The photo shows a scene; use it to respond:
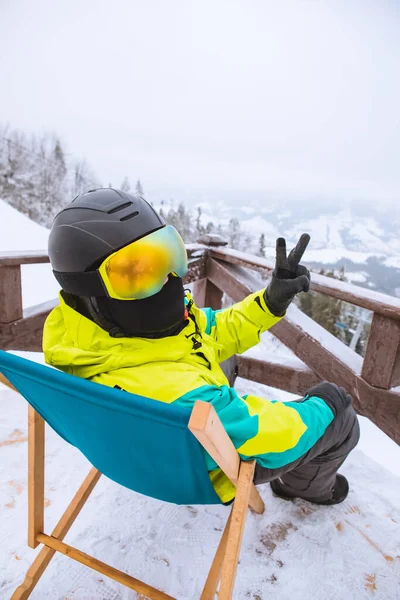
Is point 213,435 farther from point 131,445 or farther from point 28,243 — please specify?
point 28,243

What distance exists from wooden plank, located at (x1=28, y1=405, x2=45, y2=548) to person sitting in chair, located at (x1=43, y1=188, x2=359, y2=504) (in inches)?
14.0

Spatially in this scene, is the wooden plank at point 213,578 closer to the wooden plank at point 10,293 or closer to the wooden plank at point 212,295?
the wooden plank at point 10,293

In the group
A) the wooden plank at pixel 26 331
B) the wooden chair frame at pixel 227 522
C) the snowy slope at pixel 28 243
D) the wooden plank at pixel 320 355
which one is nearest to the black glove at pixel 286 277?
the wooden plank at pixel 320 355

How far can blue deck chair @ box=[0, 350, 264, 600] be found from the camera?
878 millimetres

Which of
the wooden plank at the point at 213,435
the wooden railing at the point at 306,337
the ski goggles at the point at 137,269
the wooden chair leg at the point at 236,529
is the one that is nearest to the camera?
the wooden plank at the point at 213,435

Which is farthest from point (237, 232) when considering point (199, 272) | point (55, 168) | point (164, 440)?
point (164, 440)

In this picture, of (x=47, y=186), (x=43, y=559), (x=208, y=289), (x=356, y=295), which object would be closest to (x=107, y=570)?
→ (x=43, y=559)

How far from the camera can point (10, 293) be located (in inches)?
90.4

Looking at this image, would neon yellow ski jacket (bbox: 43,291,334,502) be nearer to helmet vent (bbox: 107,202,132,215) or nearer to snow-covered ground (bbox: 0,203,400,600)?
helmet vent (bbox: 107,202,132,215)

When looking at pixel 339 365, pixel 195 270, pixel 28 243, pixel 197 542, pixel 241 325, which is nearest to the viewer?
pixel 197 542

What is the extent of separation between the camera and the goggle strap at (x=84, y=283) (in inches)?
48.6

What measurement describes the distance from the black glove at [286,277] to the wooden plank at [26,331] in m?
1.61

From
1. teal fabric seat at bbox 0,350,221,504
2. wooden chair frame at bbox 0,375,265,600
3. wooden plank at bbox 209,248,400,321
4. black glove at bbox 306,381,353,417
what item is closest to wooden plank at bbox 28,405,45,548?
wooden chair frame at bbox 0,375,265,600

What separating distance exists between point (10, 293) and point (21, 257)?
242 millimetres
